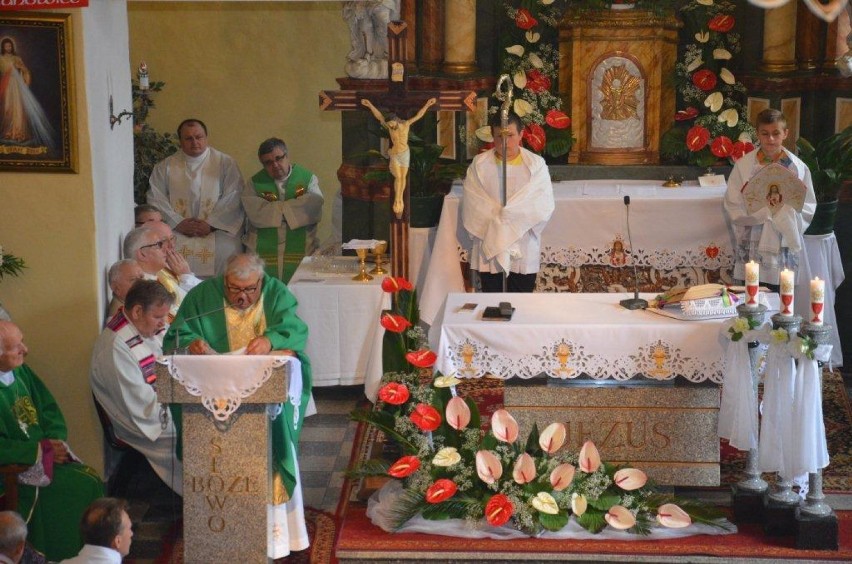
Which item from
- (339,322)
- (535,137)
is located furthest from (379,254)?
(535,137)

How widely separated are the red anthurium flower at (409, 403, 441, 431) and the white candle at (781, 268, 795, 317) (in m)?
1.63

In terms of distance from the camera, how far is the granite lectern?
6141 millimetres

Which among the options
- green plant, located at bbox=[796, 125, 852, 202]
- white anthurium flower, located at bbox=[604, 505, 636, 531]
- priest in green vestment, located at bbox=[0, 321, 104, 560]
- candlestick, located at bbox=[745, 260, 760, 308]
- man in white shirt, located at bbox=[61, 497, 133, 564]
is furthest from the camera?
green plant, located at bbox=[796, 125, 852, 202]

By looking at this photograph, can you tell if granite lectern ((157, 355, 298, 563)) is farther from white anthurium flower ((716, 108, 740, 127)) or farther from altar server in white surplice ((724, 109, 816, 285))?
white anthurium flower ((716, 108, 740, 127))

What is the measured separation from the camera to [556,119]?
11.2 metres

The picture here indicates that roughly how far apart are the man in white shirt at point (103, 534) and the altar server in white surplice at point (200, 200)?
17.3 ft

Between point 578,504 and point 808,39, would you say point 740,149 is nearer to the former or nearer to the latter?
point 808,39

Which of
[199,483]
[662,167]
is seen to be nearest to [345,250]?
[662,167]

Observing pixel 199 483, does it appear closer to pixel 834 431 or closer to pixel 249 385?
pixel 249 385

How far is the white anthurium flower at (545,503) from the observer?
652 centimetres

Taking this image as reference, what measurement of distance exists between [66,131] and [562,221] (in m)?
4.08

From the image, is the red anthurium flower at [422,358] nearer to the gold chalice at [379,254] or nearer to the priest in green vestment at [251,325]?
the priest in green vestment at [251,325]

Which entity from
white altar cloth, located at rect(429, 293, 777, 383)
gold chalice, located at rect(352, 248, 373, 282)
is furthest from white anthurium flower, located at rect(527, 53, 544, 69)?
white altar cloth, located at rect(429, 293, 777, 383)

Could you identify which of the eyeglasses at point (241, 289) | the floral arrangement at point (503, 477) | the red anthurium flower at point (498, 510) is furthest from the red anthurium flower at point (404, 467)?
the eyeglasses at point (241, 289)
